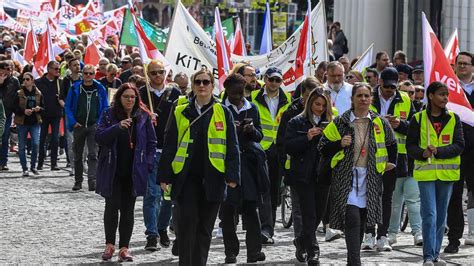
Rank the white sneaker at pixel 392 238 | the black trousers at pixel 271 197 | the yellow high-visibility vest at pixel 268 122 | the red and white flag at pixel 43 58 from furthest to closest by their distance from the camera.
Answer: the red and white flag at pixel 43 58
the yellow high-visibility vest at pixel 268 122
the white sneaker at pixel 392 238
the black trousers at pixel 271 197

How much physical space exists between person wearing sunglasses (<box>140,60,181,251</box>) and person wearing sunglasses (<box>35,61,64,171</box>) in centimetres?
852

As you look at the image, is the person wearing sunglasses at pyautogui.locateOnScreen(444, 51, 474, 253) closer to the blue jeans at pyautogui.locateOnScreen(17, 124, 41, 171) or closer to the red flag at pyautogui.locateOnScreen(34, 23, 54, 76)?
the blue jeans at pyautogui.locateOnScreen(17, 124, 41, 171)

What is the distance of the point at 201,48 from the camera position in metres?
19.2

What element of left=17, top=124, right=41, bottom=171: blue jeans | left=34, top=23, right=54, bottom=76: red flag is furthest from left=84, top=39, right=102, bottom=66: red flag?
left=17, top=124, right=41, bottom=171: blue jeans

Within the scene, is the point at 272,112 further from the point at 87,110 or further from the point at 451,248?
the point at 87,110

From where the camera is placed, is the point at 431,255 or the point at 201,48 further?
the point at 201,48

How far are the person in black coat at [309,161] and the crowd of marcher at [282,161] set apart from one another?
12 mm

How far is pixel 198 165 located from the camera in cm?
1184

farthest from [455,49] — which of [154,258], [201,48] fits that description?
[154,258]

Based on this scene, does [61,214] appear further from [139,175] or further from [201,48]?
[139,175]

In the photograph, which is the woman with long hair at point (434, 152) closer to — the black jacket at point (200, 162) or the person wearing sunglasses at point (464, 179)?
the person wearing sunglasses at point (464, 179)

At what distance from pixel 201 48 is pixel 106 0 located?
75167mm

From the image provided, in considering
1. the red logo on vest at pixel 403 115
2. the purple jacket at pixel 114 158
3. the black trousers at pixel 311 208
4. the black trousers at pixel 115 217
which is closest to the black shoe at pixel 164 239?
the black trousers at pixel 115 217

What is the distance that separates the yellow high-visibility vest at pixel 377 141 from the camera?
40.8 ft
